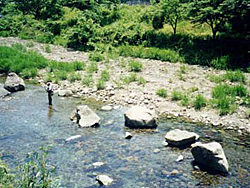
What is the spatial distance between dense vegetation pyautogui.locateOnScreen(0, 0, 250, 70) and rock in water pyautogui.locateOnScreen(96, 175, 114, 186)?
12.8m

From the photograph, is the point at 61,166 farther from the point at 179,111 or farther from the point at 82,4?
the point at 82,4

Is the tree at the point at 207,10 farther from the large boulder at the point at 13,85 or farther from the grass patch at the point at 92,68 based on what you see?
the large boulder at the point at 13,85

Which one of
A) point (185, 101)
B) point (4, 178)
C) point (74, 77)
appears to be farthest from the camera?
point (74, 77)

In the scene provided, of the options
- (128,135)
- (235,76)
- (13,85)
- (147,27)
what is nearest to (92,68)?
(13,85)

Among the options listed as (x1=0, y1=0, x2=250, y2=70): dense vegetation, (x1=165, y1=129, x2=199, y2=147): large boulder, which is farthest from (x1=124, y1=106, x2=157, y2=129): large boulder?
(x1=0, y1=0, x2=250, y2=70): dense vegetation

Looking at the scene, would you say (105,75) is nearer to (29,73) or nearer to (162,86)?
(162,86)

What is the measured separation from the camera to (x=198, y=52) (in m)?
21.7

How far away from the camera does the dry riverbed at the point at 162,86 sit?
14.2 m

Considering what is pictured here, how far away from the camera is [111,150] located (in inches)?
440

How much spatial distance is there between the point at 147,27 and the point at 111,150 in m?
18.6

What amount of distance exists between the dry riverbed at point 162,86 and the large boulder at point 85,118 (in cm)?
261

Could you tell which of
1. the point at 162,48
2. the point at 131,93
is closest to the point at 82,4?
the point at 162,48

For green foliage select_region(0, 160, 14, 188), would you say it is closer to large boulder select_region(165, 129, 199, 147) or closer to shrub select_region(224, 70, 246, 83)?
large boulder select_region(165, 129, 199, 147)

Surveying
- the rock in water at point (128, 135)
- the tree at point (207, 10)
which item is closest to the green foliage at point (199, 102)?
the rock in water at point (128, 135)
